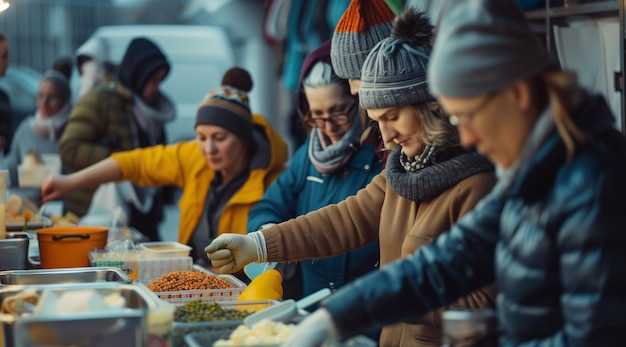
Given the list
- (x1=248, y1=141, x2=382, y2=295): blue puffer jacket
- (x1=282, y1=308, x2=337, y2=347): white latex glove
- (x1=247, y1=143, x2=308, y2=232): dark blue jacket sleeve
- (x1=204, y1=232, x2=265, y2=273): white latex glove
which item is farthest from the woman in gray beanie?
(x1=247, y1=143, x2=308, y2=232): dark blue jacket sleeve

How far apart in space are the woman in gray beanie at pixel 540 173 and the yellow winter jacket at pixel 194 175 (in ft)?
7.49

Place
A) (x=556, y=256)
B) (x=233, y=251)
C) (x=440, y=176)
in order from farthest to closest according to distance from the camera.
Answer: (x=233, y=251), (x=440, y=176), (x=556, y=256)

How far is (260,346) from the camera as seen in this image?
1.61 meters

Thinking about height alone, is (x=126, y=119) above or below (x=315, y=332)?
above

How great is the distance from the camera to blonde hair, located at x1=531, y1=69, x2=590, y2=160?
4.25 feet

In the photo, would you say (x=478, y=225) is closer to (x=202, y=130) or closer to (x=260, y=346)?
(x=260, y=346)

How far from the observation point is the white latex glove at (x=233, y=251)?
7.48 ft

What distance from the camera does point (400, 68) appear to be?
2148 millimetres

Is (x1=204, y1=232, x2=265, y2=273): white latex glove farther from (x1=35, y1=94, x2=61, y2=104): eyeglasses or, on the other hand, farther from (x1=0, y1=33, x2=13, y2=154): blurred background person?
(x1=0, y1=33, x2=13, y2=154): blurred background person

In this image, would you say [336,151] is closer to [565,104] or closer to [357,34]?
[357,34]

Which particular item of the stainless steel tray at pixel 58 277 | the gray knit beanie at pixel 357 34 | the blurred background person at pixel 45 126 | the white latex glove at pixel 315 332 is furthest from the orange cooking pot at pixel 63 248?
the blurred background person at pixel 45 126

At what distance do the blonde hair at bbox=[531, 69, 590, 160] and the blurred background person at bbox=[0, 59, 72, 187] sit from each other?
15.4 ft

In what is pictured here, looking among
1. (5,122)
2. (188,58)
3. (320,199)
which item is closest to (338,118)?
(320,199)

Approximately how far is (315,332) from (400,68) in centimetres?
87
